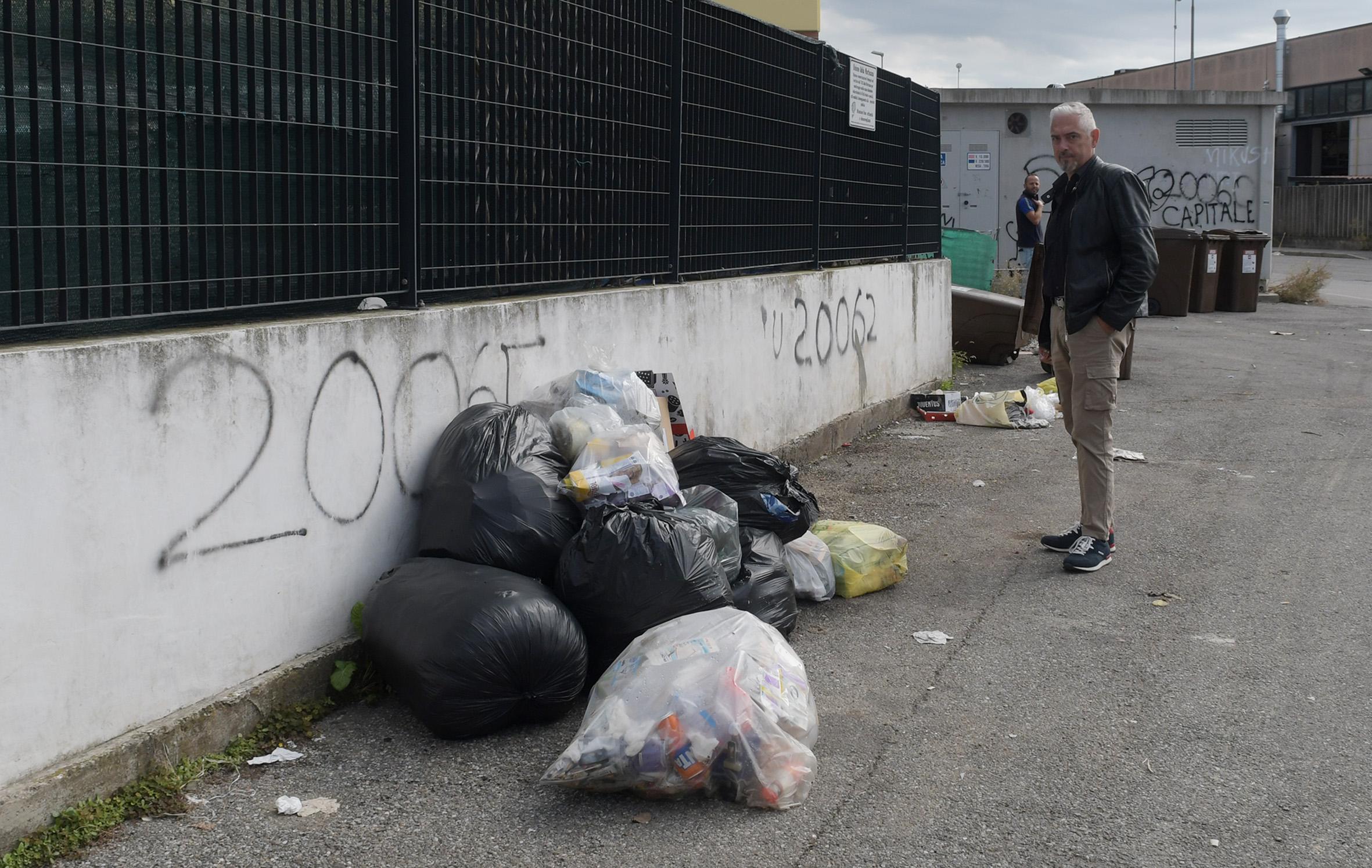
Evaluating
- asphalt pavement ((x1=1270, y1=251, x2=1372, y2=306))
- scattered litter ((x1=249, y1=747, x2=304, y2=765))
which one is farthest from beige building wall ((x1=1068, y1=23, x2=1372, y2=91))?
scattered litter ((x1=249, y1=747, x2=304, y2=765))

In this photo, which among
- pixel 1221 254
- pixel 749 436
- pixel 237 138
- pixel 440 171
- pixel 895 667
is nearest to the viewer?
pixel 237 138

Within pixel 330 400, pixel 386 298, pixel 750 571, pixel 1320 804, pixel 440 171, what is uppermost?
pixel 440 171

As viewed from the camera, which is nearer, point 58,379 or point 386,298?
point 58,379

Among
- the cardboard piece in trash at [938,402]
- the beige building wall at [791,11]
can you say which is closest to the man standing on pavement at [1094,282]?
the cardboard piece in trash at [938,402]

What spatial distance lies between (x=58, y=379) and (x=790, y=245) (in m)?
5.68

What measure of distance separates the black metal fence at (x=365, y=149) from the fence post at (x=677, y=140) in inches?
0.6

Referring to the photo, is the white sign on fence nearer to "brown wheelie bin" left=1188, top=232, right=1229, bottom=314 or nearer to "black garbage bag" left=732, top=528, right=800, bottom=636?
"black garbage bag" left=732, top=528, right=800, bottom=636

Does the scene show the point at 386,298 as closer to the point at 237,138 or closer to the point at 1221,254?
the point at 237,138

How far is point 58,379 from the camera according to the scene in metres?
3.16

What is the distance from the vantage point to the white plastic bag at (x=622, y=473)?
446 centimetres

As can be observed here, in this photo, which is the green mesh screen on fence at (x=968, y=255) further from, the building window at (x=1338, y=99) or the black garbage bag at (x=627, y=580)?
the building window at (x=1338, y=99)

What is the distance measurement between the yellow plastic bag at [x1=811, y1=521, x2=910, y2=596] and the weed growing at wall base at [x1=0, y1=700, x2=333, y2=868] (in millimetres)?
2232

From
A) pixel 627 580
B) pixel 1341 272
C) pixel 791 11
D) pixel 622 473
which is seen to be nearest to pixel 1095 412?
pixel 622 473

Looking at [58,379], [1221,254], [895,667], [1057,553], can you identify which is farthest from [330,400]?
[1221,254]
